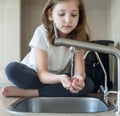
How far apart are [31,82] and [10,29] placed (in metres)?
0.74

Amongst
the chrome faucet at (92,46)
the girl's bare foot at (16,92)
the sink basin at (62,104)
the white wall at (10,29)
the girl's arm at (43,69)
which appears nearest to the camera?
the chrome faucet at (92,46)

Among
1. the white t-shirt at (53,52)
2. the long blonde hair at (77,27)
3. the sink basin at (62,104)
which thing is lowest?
the sink basin at (62,104)

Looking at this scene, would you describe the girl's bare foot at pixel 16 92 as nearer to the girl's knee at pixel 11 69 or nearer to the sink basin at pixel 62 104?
the girl's knee at pixel 11 69

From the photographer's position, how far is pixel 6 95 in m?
1.37

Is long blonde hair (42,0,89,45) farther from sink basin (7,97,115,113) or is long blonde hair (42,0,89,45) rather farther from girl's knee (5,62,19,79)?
sink basin (7,97,115,113)

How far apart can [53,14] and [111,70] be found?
84cm

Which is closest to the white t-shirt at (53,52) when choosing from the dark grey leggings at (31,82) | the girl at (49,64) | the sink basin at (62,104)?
the girl at (49,64)

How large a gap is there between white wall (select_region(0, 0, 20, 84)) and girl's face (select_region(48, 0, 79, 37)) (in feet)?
2.62

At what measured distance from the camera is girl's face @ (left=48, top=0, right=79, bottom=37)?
1.19 meters

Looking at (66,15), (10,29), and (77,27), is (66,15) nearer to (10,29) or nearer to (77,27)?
(77,27)

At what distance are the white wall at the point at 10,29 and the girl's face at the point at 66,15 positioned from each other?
2.62ft

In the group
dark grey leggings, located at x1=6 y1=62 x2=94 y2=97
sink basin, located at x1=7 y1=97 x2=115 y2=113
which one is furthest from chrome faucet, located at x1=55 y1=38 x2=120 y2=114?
dark grey leggings, located at x1=6 y1=62 x2=94 y2=97

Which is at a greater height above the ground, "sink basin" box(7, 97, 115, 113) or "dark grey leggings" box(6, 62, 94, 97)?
"dark grey leggings" box(6, 62, 94, 97)

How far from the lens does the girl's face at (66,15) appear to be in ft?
3.90
